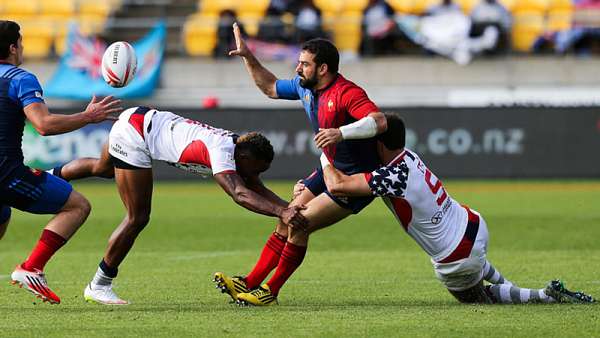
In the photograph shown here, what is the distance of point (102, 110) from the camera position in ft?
29.4

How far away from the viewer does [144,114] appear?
967 centimetres

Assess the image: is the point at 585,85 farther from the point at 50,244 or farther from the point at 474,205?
the point at 50,244

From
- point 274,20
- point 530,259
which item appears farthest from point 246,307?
point 274,20

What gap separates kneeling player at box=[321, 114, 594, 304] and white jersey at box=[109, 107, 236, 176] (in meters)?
0.92

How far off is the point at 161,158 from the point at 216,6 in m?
20.4

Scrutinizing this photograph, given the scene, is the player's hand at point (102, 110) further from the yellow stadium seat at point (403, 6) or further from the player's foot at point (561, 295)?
the yellow stadium seat at point (403, 6)

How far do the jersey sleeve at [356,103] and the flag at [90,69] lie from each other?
60.6 feet

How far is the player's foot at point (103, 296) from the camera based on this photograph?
9617 mm

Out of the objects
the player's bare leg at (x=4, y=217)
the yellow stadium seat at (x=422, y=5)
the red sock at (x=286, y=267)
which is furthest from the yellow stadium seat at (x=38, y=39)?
the red sock at (x=286, y=267)

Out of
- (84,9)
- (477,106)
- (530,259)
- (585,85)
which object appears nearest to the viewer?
(530,259)

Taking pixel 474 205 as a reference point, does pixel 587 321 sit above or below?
above

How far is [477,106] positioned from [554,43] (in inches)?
162

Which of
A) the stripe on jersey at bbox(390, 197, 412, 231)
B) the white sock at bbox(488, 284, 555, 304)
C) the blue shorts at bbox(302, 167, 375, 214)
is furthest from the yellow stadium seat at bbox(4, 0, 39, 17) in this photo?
the white sock at bbox(488, 284, 555, 304)

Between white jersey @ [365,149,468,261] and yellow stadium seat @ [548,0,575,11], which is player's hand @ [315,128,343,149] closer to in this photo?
white jersey @ [365,149,468,261]
